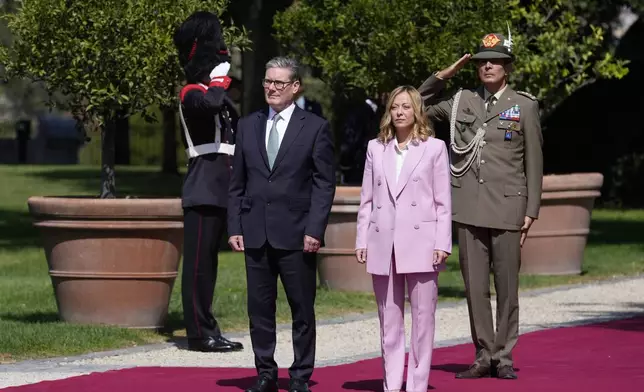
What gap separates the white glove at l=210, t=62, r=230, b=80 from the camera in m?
10.3

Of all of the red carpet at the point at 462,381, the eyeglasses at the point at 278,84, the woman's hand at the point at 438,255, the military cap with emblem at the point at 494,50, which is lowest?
the red carpet at the point at 462,381

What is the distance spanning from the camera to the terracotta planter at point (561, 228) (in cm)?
1579

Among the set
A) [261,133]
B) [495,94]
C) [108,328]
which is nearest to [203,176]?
[108,328]

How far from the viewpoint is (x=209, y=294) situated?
10.4m

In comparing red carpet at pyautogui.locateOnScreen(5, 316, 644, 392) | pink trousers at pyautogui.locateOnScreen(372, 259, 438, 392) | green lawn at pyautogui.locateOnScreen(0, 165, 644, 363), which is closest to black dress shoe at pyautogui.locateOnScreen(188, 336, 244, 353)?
green lawn at pyautogui.locateOnScreen(0, 165, 644, 363)

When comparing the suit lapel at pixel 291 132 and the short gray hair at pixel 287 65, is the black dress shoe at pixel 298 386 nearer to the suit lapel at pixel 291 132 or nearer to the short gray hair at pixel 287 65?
the suit lapel at pixel 291 132

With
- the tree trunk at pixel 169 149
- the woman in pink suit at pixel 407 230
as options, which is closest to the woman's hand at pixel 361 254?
the woman in pink suit at pixel 407 230

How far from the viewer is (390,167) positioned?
26.3 ft

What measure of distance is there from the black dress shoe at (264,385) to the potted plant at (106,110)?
2.87 metres

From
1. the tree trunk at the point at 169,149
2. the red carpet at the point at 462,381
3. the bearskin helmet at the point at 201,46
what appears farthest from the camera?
the tree trunk at the point at 169,149

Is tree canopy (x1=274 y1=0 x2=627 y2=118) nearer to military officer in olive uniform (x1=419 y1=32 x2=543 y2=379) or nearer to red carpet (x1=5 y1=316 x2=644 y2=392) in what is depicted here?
red carpet (x1=5 y1=316 x2=644 y2=392)

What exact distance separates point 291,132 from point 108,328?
322cm

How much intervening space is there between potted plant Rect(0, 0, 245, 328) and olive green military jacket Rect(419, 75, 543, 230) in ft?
8.86

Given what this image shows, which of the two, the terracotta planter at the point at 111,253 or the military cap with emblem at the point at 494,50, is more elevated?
the military cap with emblem at the point at 494,50
